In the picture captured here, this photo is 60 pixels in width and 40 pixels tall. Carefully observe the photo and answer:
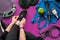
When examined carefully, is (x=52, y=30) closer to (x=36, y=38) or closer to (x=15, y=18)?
(x=36, y=38)

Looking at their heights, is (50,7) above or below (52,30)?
above

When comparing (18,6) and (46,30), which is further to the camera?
(18,6)

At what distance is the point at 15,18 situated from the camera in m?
1.87

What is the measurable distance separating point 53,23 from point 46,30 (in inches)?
4.0

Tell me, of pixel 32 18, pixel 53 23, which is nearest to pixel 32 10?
pixel 32 18

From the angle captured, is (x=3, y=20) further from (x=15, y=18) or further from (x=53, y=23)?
(x=53, y=23)

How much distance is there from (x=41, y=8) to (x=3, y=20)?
1.21 ft

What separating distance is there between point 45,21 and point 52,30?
4.4 inches

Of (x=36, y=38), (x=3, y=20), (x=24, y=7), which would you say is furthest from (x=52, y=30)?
(x=3, y=20)

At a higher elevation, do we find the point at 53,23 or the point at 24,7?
the point at 24,7

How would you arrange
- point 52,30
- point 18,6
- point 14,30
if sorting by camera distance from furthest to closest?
point 18,6 → point 52,30 → point 14,30

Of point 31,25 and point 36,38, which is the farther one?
point 31,25

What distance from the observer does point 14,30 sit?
1.75m

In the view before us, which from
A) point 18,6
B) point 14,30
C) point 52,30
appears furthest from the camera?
point 18,6
